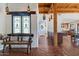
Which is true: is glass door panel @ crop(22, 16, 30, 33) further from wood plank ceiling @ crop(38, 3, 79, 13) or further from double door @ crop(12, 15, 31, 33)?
wood plank ceiling @ crop(38, 3, 79, 13)

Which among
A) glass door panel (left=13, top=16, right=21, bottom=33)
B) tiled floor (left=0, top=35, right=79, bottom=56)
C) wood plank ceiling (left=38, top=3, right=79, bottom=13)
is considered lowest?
tiled floor (left=0, top=35, right=79, bottom=56)

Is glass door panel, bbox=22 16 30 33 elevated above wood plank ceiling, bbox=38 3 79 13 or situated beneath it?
situated beneath

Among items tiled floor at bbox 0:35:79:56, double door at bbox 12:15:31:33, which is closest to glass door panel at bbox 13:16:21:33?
double door at bbox 12:15:31:33

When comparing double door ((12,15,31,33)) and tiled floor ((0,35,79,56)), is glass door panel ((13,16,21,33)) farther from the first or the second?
tiled floor ((0,35,79,56))

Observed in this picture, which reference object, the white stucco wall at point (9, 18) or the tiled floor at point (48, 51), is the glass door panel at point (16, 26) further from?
the tiled floor at point (48, 51)

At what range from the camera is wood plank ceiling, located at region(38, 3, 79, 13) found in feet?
Answer: 8.26

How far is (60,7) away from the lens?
2.58 m

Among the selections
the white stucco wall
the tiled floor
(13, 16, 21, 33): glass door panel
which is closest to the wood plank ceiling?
the white stucco wall

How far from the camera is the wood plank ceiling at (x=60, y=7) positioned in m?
2.52

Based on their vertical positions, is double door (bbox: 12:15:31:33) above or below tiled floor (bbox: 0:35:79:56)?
above

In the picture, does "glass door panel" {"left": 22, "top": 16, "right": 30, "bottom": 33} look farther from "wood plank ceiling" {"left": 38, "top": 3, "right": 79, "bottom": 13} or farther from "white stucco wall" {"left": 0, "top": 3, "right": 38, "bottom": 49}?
"wood plank ceiling" {"left": 38, "top": 3, "right": 79, "bottom": 13}

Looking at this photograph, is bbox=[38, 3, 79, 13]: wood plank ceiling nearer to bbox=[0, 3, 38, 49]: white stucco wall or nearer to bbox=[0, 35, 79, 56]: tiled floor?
bbox=[0, 3, 38, 49]: white stucco wall

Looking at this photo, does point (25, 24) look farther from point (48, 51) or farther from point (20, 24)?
point (48, 51)

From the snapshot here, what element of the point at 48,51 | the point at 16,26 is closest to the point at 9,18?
the point at 16,26
